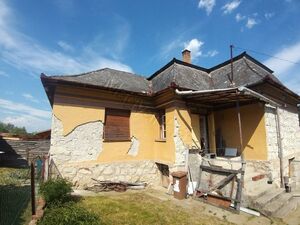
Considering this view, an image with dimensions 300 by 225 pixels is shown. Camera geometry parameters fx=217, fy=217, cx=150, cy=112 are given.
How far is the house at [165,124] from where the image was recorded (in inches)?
335

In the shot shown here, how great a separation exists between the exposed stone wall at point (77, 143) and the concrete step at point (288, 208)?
21.8 feet

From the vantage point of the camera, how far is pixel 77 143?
8602 mm

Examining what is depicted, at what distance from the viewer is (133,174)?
967cm

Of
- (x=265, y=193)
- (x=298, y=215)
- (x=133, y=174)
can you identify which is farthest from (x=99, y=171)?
(x=298, y=215)

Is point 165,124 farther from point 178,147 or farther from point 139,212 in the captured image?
point 139,212

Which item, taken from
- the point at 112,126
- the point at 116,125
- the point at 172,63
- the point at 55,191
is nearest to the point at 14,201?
the point at 55,191

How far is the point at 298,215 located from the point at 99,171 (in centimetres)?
703

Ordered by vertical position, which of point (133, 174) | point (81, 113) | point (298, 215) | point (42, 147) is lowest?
point (298, 215)

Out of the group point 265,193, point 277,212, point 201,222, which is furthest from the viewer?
point 265,193

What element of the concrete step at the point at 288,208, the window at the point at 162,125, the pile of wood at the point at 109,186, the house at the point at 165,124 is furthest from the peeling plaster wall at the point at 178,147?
the concrete step at the point at 288,208

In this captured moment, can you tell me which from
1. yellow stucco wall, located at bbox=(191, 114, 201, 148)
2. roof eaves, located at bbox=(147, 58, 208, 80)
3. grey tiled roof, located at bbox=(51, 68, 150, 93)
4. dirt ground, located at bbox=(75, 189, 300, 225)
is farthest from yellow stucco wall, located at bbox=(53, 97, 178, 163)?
roof eaves, located at bbox=(147, 58, 208, 80)

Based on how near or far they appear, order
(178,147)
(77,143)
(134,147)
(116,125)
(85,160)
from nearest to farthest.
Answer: (77,143) → (85,160) → (178,147) → (116,125) → (134,147)

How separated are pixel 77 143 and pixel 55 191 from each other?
8.96 feet

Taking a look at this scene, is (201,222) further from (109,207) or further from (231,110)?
(231,110)
